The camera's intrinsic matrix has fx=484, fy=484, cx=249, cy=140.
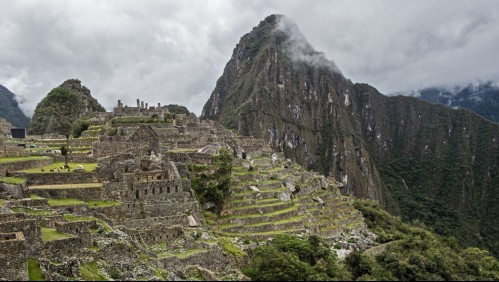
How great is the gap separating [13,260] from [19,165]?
1629 centimetres

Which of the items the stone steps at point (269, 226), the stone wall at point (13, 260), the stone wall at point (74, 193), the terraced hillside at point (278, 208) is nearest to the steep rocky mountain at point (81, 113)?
the terraced hillside at point (278, 208)

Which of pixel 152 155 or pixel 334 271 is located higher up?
pixel 152 155

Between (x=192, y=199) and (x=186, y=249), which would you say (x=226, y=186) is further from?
(x=186, y=249)

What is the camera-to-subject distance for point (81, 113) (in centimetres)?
8050

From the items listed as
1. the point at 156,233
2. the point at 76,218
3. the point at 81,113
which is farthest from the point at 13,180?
the point at 81,113

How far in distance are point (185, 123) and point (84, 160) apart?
1200 inches

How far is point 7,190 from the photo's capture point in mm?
28312

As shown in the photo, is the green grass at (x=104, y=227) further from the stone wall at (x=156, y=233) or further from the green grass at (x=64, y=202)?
the green grass at (x=64, y=202)

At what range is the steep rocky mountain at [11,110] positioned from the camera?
4323 inches

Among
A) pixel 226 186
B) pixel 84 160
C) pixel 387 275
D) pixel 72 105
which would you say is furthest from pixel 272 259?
pixel 72 105

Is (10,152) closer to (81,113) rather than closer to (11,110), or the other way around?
(81,113)

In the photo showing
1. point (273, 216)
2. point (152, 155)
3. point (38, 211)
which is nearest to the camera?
point (38, 211)

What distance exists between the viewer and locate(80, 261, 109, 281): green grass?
20302mm

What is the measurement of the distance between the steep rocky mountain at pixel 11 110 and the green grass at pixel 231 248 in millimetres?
88737
